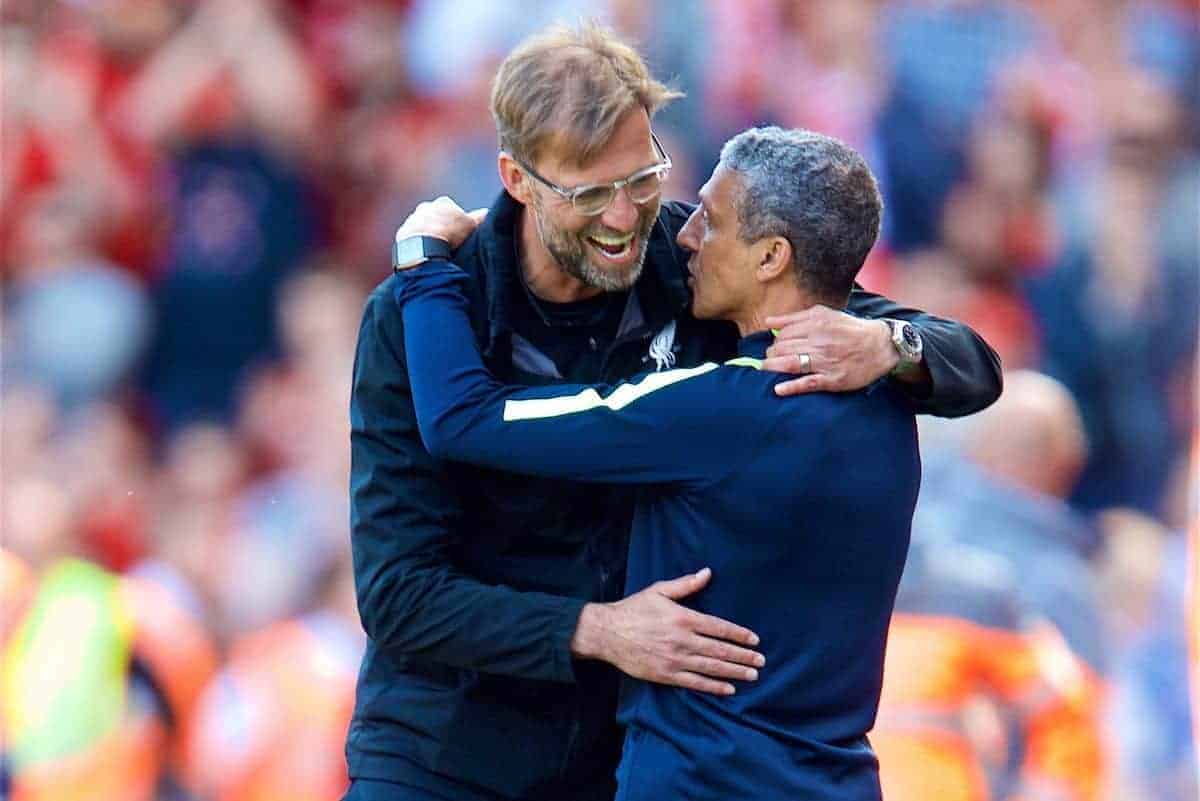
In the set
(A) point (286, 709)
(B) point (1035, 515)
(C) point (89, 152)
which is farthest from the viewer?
(C) point (89, 152)

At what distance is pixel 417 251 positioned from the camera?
2.95 meters

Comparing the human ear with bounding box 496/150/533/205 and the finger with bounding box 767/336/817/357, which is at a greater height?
the human ear with bounding box 496/150/533/205

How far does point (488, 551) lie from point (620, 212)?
0.53m

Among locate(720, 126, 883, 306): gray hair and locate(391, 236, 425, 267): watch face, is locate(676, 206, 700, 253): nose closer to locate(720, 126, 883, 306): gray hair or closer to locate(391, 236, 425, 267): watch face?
locate(720, 126, 883, 306): gray hair

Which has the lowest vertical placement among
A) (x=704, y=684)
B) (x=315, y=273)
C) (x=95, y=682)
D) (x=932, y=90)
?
(x=95, y=682)

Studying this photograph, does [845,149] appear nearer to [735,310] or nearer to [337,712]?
[735,310]

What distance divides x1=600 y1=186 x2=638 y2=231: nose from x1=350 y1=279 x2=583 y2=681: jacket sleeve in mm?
338

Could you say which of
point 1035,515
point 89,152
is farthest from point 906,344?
point 89,152

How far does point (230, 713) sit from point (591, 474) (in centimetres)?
334

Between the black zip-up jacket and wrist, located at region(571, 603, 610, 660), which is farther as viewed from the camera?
the black zip-up jacket

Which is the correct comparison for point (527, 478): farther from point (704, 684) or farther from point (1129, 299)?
point (1129, 299)

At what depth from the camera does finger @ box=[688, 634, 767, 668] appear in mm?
2621

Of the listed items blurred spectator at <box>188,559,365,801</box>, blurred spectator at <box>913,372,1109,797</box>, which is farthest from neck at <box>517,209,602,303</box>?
blurred spectator at <box>188,559,365,801</box>

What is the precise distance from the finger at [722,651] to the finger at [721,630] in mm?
11
